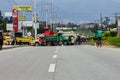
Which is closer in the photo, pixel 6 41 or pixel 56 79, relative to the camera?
pixel 56 79

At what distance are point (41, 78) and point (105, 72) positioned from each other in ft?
9.03

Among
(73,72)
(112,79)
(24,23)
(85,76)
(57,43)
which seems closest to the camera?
(112,79)

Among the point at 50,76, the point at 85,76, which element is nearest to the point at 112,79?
the point at 85,76

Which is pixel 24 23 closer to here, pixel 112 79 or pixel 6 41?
pixel 6 41

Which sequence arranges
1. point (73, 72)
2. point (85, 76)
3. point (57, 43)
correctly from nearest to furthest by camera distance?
point (85, 76) < point (73, 72) < point (57, 43)

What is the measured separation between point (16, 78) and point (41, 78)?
811mm

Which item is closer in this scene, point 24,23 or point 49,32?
point 49,32

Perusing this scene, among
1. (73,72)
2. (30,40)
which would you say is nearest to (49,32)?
(30,40)

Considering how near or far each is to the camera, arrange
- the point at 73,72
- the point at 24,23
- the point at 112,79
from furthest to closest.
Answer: the point at 24,23
the point at 73,72
the point at 112,79

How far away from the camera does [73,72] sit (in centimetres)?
1470

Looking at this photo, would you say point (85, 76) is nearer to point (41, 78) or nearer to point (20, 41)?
point (41, 78)

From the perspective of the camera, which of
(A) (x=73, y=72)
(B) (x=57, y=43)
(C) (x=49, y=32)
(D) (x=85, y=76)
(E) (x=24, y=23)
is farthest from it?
(E) (x=24, y=23)

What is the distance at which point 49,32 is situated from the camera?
73000 mm

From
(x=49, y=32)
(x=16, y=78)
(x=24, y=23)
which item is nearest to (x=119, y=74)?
(x=16, y=78)
